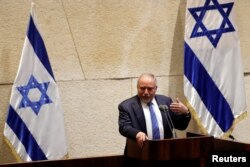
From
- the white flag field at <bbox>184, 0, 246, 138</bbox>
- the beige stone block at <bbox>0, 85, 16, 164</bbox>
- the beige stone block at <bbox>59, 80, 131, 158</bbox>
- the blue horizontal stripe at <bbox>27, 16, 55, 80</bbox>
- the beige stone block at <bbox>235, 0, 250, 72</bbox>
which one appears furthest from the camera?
the beige stone block at <bbox>235, 0, 250, 72</bbox>

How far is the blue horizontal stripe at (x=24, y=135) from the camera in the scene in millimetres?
5191

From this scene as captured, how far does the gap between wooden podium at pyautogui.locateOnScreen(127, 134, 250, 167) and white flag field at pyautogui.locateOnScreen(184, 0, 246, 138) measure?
1749 millimetres

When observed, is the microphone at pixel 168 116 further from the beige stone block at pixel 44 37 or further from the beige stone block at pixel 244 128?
the beige stone block at pixel 244 128

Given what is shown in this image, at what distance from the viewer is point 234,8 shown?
575 centimetres

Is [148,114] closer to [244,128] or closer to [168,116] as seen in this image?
[168,116]

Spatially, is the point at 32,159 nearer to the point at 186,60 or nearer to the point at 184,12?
the point at 186,60

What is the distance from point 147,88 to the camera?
448cm

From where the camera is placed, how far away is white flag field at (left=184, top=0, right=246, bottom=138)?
570 cm

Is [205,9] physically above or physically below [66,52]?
above

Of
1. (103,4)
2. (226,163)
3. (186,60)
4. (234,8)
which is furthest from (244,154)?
(103,4)

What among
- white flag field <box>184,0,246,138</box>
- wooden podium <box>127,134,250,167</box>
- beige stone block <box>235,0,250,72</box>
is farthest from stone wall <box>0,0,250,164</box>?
wooden podium <box>127,134,250,167</box>

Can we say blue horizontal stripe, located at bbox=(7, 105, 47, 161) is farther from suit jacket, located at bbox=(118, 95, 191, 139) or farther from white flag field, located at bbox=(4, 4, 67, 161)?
suit jacket, located at bbox=(118, 95, 191, 139)

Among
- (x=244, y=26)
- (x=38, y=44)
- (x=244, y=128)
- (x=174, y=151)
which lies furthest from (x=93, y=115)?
(x=174, y=151)

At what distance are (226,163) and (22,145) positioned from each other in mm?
2164
